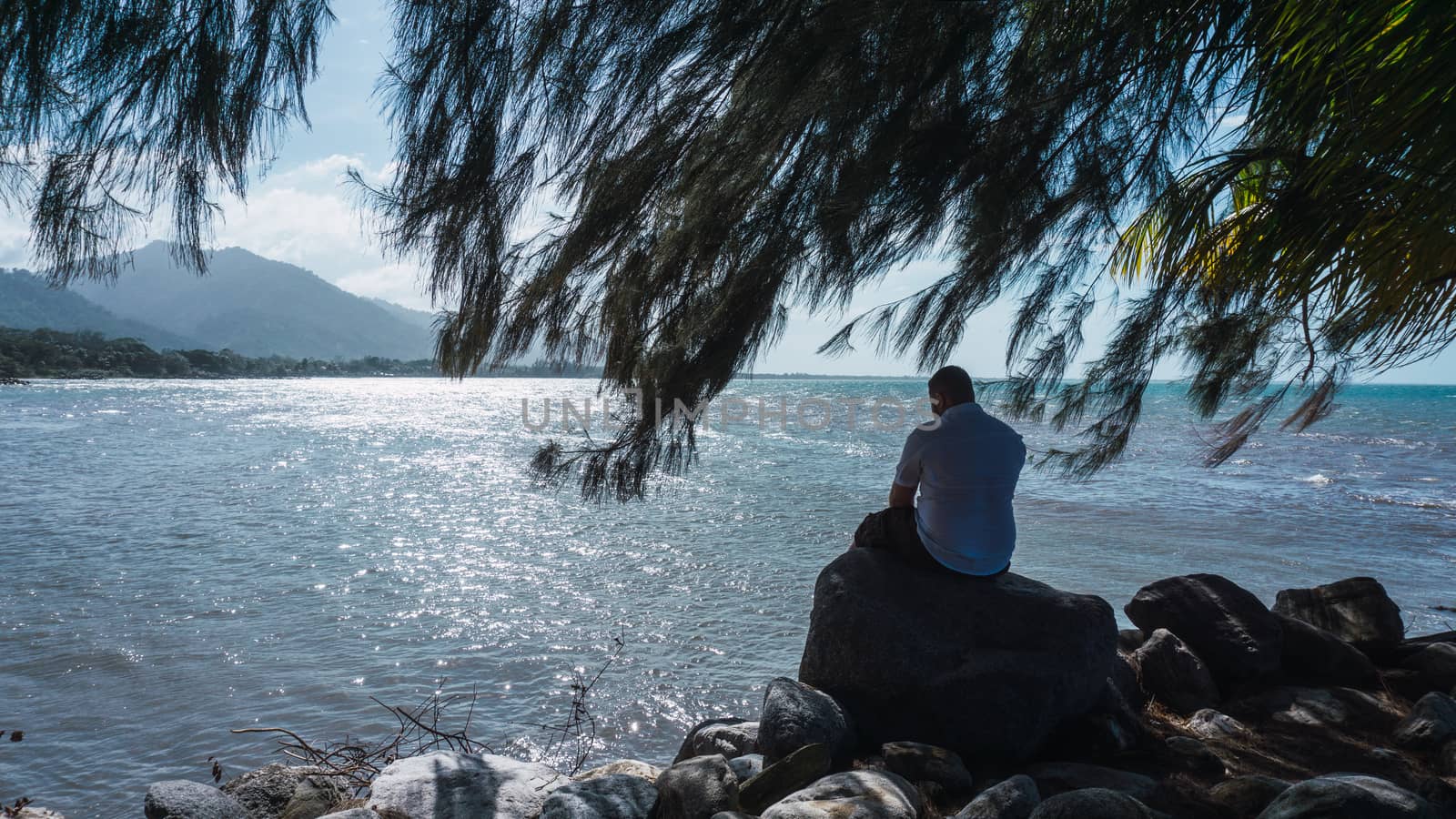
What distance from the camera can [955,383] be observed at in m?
3.46

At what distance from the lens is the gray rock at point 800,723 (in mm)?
3121

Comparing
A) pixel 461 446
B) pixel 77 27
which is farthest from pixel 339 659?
pixel 461 446

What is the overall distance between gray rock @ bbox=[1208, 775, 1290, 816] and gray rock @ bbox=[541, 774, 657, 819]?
1993 mm

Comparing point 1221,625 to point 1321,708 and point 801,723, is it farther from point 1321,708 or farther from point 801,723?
point 801,723

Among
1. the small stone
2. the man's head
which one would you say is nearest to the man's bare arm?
the man's head

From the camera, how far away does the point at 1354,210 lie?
2.60m

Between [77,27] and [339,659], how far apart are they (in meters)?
4.72

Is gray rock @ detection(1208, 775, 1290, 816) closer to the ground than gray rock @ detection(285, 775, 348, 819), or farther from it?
farther from it

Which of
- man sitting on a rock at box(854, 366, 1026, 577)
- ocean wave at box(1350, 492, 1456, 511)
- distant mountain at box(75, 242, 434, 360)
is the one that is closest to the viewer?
man sitting on a rock at box(854, 366, 1026, 577)

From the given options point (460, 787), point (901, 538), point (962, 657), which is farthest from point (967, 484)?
point (460, 787)

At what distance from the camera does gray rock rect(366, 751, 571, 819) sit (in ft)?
9.49

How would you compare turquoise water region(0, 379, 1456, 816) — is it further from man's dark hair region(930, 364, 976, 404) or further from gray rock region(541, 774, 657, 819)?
gray rock region(541, 774, 657, 819)

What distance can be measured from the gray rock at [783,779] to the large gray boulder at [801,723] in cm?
12

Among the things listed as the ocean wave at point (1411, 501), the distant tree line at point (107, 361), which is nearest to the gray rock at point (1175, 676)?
the ocean wave at point (1411, 501)
